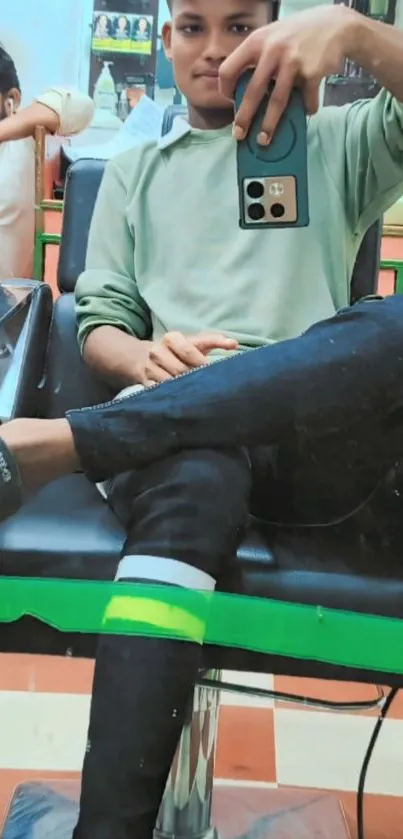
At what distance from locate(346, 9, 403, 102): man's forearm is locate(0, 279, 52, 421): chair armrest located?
0.37 meters

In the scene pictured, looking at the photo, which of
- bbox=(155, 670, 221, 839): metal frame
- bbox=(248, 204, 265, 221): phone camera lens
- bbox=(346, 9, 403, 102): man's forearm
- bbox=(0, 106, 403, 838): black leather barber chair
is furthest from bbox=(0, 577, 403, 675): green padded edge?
bbox=(346, 9, 403, 102): man's forearm

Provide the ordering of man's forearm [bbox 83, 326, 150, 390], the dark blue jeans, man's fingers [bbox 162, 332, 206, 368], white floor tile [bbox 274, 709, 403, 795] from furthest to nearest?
white floor tile [bbox 274, 709, 403, 795] → man's forearm [bbox 83, 326, 150, 390] → man's fingers [bbox 162, 332, 206, 368] → the dark blue jeans

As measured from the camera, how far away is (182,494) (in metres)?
0.53

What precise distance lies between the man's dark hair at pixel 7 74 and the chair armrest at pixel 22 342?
0.57 feet

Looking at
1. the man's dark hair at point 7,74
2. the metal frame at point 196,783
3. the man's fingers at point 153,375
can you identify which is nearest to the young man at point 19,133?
the man's dark hair at point 7,74

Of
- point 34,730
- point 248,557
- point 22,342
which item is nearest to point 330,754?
point 34,730

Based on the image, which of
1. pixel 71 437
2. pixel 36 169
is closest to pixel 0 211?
pixel 36 169

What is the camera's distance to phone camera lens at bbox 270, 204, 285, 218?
0.56 m

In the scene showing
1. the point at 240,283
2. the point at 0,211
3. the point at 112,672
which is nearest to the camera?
the point at 112,672

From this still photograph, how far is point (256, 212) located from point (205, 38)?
0.55 feet

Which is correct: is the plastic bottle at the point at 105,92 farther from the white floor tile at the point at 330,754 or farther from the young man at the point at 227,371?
the white floor tile at the point at 330,754

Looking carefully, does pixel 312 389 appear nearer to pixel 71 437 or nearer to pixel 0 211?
pixel 71 437

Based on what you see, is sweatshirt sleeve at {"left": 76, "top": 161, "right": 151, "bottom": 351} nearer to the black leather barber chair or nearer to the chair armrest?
the chair armrest

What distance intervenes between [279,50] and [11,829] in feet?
2.21
